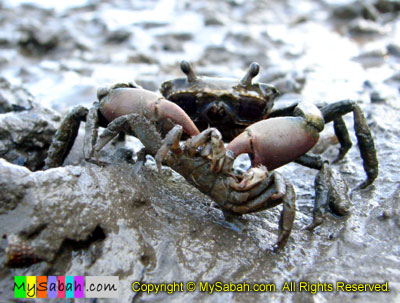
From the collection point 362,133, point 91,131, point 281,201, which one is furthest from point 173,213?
point 362,133

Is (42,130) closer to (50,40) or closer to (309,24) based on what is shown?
(50,40)

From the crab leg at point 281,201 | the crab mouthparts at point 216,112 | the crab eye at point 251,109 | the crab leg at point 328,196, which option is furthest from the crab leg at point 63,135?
the crab leg at point 328,196

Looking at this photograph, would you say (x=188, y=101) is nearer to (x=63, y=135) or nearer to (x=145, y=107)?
(x=145, y=107)

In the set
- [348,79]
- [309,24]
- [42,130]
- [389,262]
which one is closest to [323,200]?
[389,262]

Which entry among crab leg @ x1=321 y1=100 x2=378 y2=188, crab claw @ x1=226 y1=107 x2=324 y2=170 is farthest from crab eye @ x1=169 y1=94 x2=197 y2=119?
crab leg @ x1=321 y1=100 x2=378 y2=188

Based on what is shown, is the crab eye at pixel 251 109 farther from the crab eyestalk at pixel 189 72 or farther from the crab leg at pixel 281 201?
the crab leg at pixel 281 201

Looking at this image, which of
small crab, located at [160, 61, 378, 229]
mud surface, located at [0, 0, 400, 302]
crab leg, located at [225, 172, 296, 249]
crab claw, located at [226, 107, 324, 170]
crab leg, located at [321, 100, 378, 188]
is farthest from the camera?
crab leg, located at [321, 100, 378, 188]

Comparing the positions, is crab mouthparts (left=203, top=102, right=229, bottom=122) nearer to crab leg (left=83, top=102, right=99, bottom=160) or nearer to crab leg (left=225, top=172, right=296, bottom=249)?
crab leg (left=83, top=102, right=99, bottom=160)
